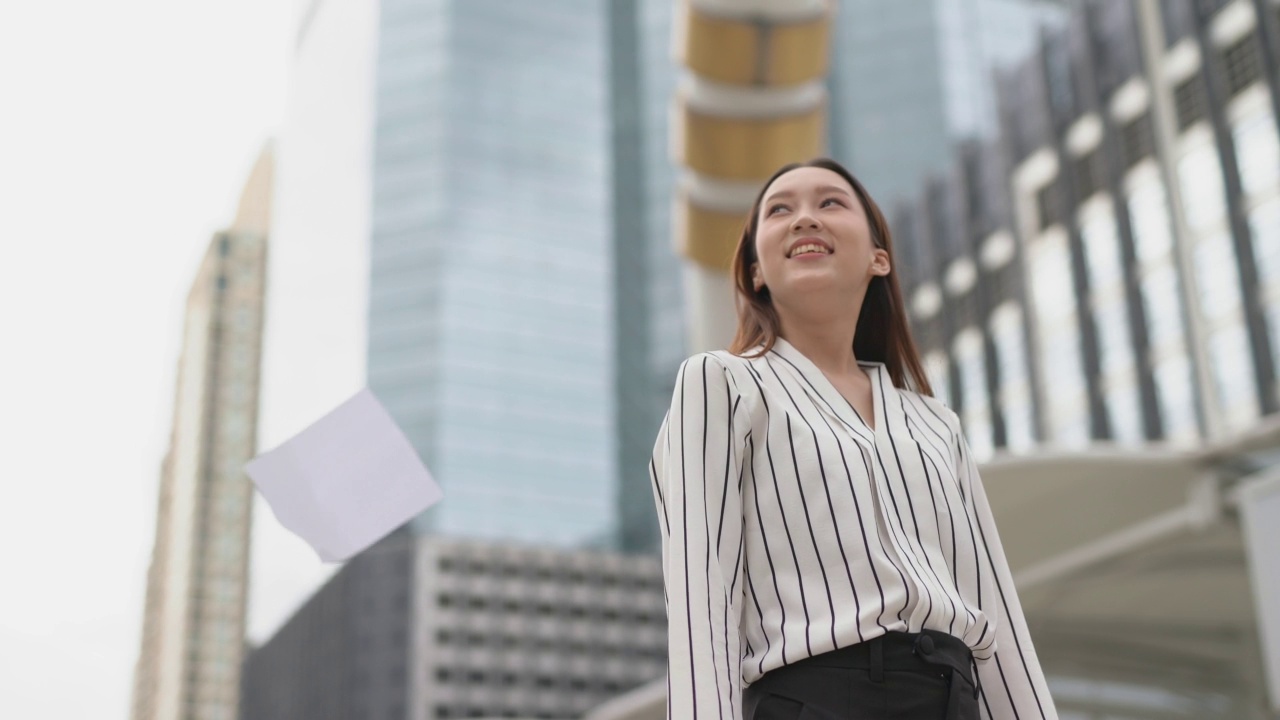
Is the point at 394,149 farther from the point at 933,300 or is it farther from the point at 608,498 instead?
the point at 933,300

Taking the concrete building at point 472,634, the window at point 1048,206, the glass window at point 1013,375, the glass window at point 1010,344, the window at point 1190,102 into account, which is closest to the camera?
the window at point 1190,102

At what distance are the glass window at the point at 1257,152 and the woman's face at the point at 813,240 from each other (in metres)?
49.9

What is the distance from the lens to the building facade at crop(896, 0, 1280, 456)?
4931cm

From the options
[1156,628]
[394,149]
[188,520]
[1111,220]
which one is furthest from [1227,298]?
[188,520]

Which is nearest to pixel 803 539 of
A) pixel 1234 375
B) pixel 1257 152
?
pixel 1234 375

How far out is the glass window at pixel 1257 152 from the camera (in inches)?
1911

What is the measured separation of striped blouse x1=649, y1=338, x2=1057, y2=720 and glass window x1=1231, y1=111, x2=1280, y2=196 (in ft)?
164

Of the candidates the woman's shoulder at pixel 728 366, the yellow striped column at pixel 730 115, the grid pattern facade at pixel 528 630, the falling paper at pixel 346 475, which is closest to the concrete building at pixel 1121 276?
the yellow striped column at pixel 730 115

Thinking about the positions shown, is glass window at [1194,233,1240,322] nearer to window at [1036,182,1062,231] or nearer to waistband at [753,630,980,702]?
window at [1036,182,1062,231]

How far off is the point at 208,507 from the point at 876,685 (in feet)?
505

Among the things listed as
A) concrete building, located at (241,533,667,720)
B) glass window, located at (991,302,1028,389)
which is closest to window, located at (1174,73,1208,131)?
glass window, located at (991,302,1028,389)

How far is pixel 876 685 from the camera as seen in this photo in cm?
231

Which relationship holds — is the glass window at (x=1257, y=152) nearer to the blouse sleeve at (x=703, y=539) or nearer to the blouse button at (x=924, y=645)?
the blouse sleeve at (x=703, y=539)

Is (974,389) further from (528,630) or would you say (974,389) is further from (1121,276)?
(528,630)
